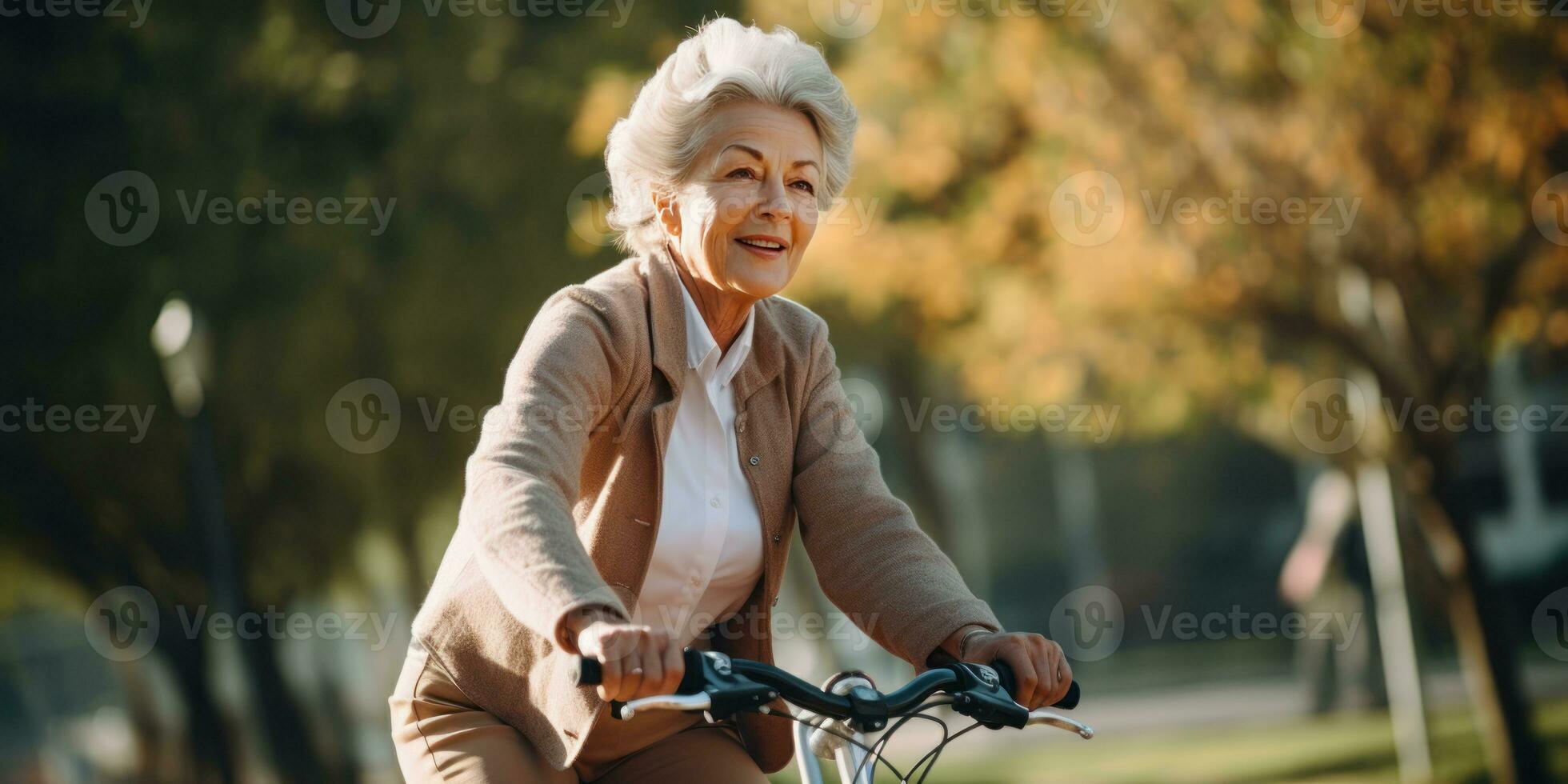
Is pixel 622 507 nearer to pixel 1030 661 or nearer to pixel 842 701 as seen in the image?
pixel 842 701

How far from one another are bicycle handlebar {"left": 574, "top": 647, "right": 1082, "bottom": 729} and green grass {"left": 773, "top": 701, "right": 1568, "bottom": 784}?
29.0ft

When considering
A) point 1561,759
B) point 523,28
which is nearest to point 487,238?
point 523,28

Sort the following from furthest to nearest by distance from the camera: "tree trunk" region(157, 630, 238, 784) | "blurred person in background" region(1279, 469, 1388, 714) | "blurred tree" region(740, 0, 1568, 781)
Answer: "tree trunk" region(157, 630, 238, 784) < "blurred person in background" region(1279, 469, 1388, 714) < "blurred tree" region(740, 0, 1568, 781)

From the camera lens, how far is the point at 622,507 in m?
2.97

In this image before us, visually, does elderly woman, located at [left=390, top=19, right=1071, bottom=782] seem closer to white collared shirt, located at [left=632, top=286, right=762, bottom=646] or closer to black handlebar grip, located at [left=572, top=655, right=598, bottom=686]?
white collared shirt, located at [left=632, top=286, right=762, bottom=646]

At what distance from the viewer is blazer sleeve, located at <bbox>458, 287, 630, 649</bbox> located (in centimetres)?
254

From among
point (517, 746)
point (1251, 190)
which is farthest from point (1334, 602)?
point (517, 746)

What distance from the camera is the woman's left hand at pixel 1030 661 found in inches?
115

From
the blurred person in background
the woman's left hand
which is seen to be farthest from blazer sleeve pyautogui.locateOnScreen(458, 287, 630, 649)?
the blurred person in background

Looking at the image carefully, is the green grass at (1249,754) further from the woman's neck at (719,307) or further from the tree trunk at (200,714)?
the woman's neck at (719,307)

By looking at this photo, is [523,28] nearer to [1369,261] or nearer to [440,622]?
[1369,261]

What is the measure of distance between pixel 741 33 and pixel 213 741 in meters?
16.2

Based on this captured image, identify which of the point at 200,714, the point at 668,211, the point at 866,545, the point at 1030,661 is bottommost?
the point at 1030,661

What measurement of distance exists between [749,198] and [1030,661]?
3.10ft
